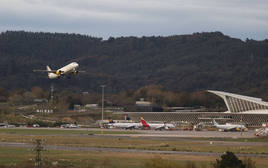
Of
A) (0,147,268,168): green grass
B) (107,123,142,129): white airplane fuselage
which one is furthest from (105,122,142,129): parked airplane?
(0,147,268,168): green grass

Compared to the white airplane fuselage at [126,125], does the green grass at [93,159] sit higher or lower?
lower

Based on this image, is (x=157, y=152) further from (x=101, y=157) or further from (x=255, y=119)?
(x=255, y=119)

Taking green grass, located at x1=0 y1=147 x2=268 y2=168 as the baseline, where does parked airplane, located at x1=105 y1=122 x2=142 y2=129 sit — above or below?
above

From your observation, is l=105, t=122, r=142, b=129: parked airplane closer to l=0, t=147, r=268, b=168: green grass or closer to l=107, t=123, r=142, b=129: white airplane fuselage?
l=107, t=123, r=142, b=129: white airplane fuselage

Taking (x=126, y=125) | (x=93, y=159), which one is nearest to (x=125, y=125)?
(x=126, y=125)

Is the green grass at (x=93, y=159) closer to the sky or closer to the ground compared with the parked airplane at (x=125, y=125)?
closer to the ground

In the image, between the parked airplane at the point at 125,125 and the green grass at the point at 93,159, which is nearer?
the green grass at the point at 93,159

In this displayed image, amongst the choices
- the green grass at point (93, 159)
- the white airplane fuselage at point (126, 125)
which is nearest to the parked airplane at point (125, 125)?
the white airplane fuselage at point (126, 125)

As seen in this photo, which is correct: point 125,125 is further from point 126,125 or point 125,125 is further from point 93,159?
point 93,159

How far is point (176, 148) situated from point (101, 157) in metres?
19.3

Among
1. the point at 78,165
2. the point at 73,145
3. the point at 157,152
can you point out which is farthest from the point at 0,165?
the point at 73,145

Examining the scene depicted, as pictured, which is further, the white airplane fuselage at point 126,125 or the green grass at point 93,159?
the white airplane fuselage at point 126,125

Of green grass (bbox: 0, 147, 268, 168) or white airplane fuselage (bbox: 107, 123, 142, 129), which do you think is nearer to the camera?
green grass (bbox: 0, 147, 268, 168)

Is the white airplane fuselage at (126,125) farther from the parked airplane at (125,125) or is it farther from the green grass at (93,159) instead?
the green grass at (93,159)
